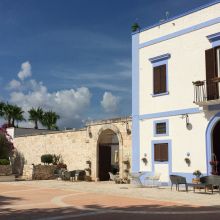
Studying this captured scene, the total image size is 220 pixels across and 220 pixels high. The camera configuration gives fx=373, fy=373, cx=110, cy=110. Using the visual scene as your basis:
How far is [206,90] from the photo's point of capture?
15.9 metres

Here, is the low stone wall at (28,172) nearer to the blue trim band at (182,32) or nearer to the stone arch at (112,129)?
the stone arch at (112,129)

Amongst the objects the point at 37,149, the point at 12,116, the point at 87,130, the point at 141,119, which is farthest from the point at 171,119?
the point at 12,116

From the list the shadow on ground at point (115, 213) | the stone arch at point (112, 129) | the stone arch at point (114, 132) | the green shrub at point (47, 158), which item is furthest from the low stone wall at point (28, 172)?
the shadow on ground at point (115, 213)

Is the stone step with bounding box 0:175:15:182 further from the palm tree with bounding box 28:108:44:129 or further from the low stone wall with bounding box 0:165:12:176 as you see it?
the palm tree with bounding box 28:108:44:129

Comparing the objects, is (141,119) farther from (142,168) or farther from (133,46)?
(133,46)

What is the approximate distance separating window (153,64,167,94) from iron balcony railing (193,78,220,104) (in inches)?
76.9

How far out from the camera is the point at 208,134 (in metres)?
15.9

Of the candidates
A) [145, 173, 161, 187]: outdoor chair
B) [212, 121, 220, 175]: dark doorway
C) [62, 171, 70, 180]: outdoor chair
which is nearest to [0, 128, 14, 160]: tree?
[62, 171, 70, 180]: outdoor chair

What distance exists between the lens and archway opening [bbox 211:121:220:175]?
1559cm

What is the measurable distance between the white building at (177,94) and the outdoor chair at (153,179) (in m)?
0.29

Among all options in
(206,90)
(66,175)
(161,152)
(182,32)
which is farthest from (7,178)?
(206,90)

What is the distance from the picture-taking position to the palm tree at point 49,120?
168 feet

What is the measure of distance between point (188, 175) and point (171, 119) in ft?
8.92

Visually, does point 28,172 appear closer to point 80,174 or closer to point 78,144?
point 78,144
